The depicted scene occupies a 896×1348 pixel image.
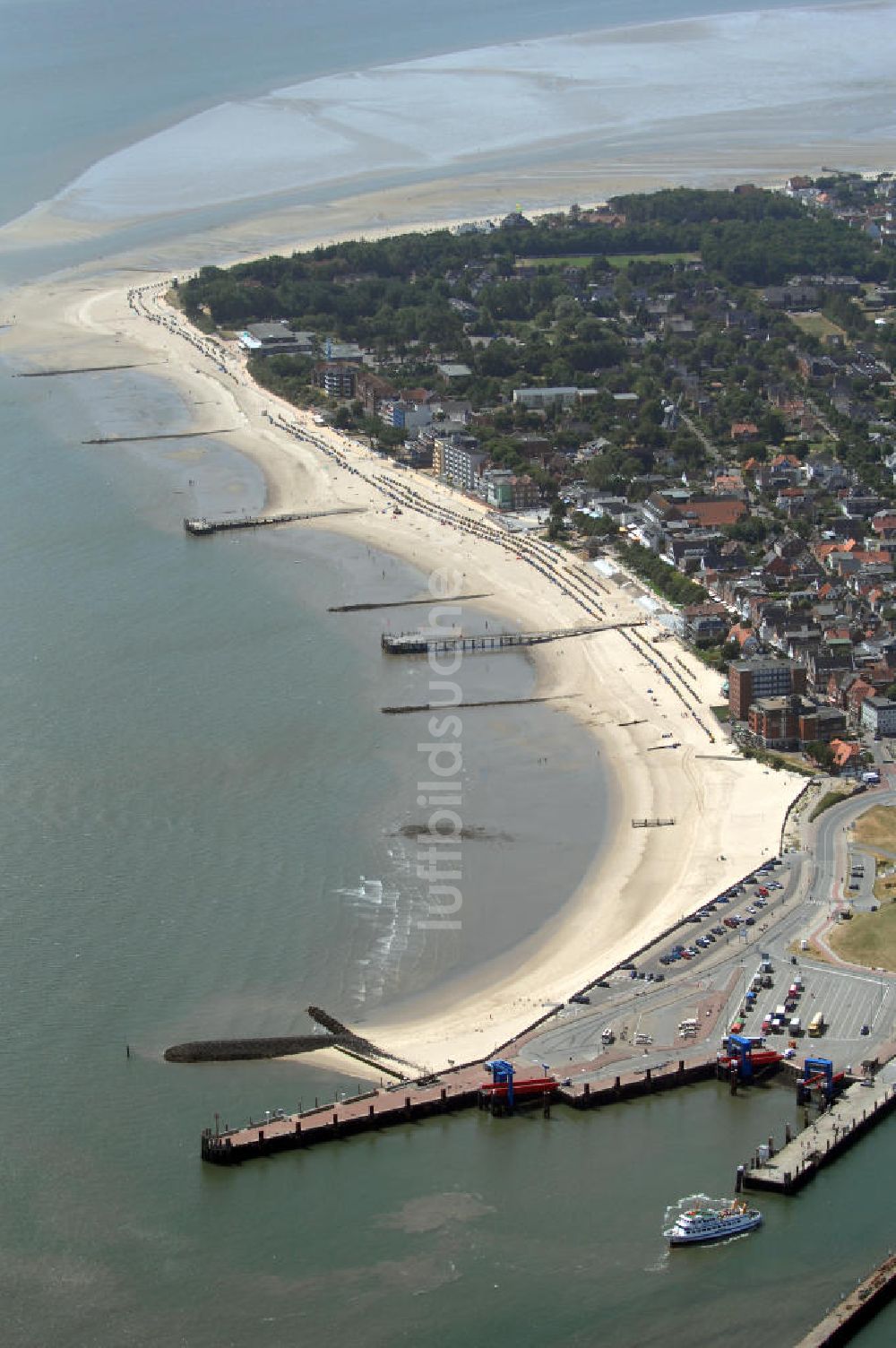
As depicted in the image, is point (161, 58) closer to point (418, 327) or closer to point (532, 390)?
point (418, 327)

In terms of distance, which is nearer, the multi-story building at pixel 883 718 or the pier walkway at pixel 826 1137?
the pier walkway at pixel 826 1137

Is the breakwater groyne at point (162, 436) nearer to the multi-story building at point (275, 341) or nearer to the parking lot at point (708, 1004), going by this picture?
the multi-story building at point (275, 341)

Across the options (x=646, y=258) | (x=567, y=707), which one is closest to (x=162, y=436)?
(x=567, y=707)

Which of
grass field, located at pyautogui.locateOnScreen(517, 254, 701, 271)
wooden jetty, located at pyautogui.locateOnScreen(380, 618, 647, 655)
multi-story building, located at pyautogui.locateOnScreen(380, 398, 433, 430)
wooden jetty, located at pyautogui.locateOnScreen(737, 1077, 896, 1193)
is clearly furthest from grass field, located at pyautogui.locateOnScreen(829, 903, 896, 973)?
grass field, located at pyautogui.locateOnScreen(517, 254, 701, 271)

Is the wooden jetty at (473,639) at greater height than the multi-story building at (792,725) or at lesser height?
greater

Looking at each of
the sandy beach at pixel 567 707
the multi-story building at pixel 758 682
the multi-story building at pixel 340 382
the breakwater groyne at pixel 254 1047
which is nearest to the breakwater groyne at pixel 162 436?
the sandy beach at pixel 567 707

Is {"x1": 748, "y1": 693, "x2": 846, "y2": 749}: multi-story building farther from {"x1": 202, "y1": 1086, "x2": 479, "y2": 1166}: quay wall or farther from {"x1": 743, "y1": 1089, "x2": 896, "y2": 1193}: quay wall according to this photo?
{"x1": 202, "y1": 1086, "x2": 479, "y2": 1166}: quay wall

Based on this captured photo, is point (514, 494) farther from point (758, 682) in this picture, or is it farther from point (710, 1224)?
point (710, 1224)
